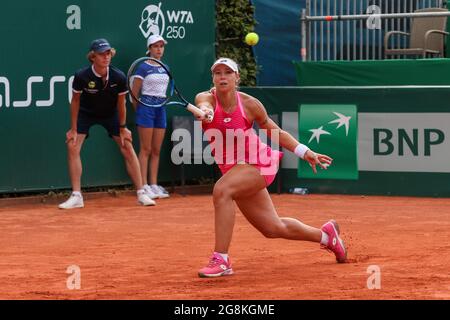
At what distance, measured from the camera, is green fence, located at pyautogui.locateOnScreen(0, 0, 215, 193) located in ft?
41.2

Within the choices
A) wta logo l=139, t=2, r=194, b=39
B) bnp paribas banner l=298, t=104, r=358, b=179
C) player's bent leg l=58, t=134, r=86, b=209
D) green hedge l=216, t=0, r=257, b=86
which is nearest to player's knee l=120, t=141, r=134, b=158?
player's bent leg l=58, t=134, r=86, b=209

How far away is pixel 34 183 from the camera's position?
42.2 feet

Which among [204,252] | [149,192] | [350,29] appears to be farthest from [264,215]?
[350,29]

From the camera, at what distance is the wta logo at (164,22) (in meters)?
14.1

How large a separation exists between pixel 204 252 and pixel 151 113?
15.1ft

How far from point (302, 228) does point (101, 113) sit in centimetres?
493

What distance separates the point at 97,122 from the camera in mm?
12500

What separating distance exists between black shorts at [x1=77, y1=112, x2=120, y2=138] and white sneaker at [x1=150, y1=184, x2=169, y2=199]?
1166 millimetres

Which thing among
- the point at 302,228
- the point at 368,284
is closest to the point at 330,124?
the point at 302,228

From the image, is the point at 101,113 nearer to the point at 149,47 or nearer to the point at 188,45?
the point at 149,47

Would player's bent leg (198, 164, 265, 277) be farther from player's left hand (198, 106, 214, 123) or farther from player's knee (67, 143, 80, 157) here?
player's knee (67, 143, 80, 157)

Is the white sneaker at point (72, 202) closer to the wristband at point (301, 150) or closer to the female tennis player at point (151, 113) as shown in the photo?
the female tennis player at point (151, 113)

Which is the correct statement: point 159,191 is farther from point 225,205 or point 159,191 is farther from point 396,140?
point 225,205

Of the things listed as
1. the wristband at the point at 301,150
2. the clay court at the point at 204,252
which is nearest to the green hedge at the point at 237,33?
the clay court at the point at 204,252
